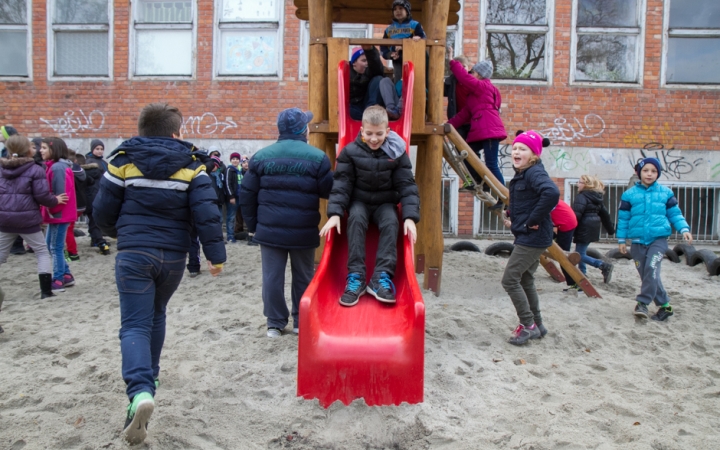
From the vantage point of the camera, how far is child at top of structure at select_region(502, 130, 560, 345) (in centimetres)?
484

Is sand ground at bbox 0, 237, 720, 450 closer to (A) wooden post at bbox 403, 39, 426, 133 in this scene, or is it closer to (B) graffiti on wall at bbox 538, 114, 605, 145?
(A) wooden post at bbox 403, 39, 426, 133

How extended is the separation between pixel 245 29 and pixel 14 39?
4886 millimetres

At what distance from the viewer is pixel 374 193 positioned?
455 cm

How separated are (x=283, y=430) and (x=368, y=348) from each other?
68cm

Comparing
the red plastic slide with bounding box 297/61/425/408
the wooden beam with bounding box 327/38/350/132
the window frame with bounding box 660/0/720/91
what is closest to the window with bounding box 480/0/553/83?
the window frame with bounding box 660/0/720/91

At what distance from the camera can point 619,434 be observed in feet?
10.6

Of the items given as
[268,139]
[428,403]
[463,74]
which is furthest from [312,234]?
[268,139]

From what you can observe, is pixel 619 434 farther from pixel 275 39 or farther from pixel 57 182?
pixel 275 39

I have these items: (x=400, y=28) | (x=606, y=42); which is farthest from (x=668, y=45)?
(x=400, y=28)

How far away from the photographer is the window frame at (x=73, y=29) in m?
11.9

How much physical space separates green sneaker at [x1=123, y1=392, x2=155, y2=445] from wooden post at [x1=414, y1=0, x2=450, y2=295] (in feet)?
12.6

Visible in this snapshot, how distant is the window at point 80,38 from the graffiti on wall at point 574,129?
29.6 ft

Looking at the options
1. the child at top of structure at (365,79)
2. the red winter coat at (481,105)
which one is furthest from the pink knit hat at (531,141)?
the red winter coat at (481,105)

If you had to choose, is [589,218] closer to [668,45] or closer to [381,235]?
[381,235]
